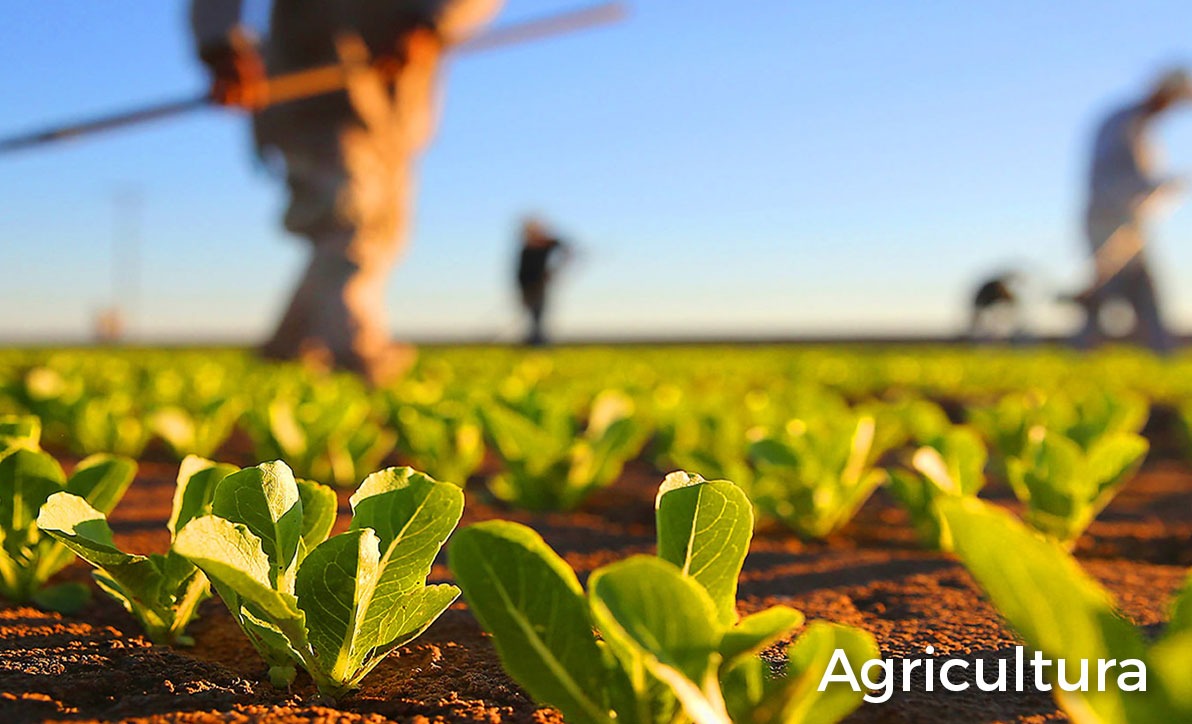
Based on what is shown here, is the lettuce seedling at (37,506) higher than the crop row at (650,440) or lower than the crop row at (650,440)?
lower

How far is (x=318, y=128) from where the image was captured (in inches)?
322

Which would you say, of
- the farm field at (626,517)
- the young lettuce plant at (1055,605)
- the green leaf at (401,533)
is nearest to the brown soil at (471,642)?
the farm field at (626,517)

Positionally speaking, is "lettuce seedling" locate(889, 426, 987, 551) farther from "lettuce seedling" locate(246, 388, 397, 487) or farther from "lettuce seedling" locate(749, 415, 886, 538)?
"lettuce seedling" locate(246, 388, 397, 487)

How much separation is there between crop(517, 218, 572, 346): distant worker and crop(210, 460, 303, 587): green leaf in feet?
50.7

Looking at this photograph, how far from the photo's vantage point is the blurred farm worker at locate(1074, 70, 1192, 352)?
44.0 feet

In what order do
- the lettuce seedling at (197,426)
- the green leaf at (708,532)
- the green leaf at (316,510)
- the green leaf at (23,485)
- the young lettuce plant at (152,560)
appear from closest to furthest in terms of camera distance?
1. the green leaf at (708,532)
2. the young lettuce plant at (152,560)
3. the green leaf at (316,510)
4. the green leaf at (23,485)
5. the lettuce seedling at (197,426)

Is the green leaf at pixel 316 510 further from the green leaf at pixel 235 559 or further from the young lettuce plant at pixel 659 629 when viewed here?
the young lettuce plant at pixel 659 629

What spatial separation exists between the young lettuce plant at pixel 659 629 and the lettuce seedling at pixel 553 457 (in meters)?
1.36

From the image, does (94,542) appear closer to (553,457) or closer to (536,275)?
(553,457)

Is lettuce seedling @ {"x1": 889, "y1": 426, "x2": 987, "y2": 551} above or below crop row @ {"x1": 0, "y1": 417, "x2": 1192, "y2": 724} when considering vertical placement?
above

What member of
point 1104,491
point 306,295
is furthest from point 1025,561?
point 306,295

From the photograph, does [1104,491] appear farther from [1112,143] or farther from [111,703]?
[1112,143]

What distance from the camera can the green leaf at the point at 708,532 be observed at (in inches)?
37.3

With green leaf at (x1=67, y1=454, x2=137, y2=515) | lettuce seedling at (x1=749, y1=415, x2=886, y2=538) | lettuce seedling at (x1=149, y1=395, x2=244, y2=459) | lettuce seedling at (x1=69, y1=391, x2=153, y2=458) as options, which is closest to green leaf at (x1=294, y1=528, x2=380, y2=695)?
green leaf at (x1=67, y1=454, x2=137, y2=515)
